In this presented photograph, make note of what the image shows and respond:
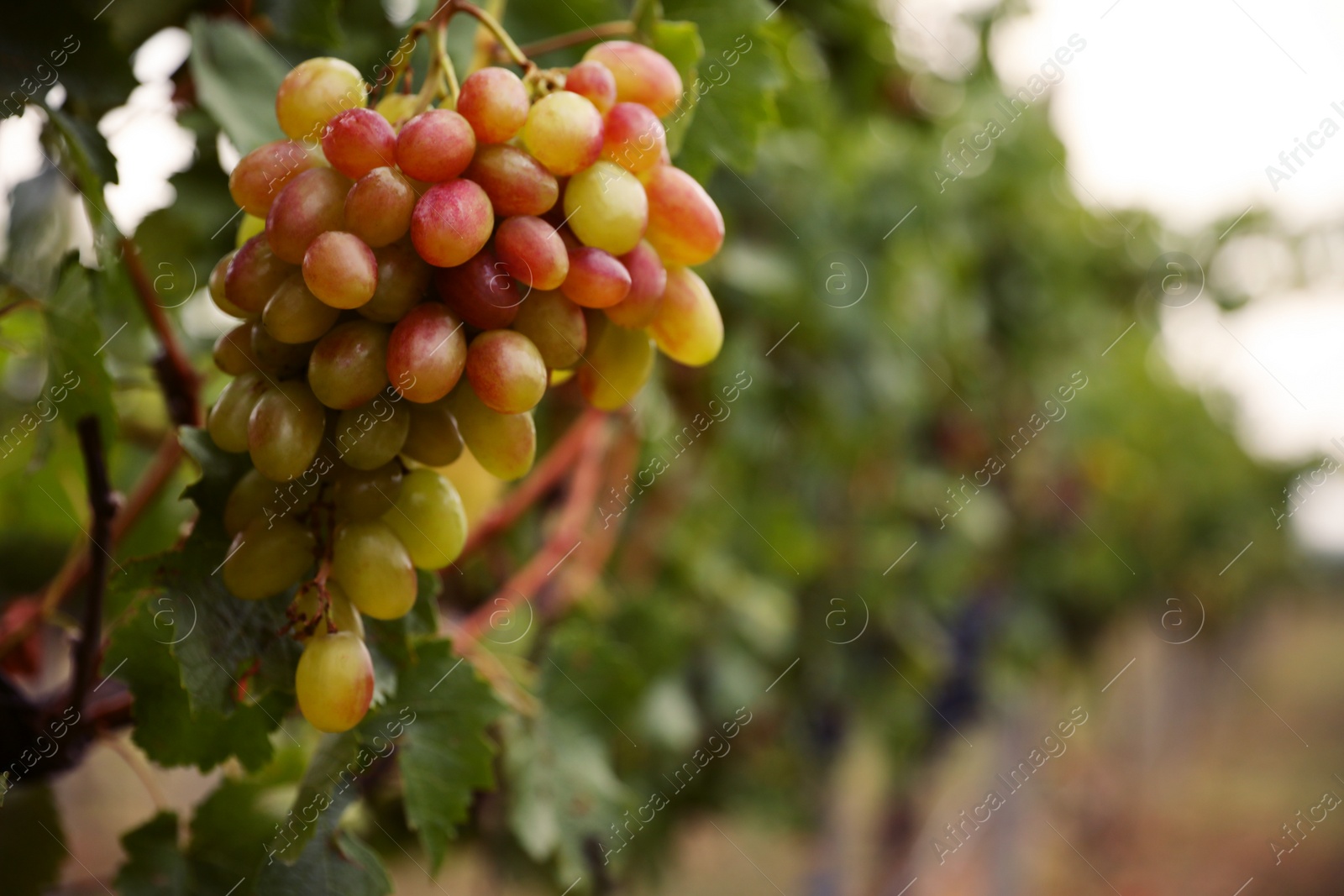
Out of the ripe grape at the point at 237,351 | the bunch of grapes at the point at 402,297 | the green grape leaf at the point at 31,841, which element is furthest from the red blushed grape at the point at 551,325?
the green grape leaf at the point at 31,841

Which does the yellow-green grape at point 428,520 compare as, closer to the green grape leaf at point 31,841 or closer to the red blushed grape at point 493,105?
the red blushed grape at point 493,105

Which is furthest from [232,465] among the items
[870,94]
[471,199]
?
[870,94]

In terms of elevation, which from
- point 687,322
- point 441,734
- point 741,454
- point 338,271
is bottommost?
point 741,454

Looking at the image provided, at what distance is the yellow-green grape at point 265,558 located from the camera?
1.12 ft

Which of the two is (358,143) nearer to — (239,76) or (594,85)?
(594,85)

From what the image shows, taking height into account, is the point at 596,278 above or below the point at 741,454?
above

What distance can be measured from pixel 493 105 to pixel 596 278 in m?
0.07

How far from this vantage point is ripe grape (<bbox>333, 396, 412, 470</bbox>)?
0.33 meters

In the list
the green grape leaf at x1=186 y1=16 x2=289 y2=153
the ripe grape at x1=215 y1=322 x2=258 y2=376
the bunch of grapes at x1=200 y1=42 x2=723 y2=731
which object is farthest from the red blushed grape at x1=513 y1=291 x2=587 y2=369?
the green grape leaf at x1=186 y1=16 x2=289 y2=153

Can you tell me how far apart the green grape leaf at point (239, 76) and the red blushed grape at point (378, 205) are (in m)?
0.17

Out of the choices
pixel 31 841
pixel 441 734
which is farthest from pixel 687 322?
pixel 31 841

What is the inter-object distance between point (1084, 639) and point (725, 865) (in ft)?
5.17

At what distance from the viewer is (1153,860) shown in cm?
549

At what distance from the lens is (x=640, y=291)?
36 cm
